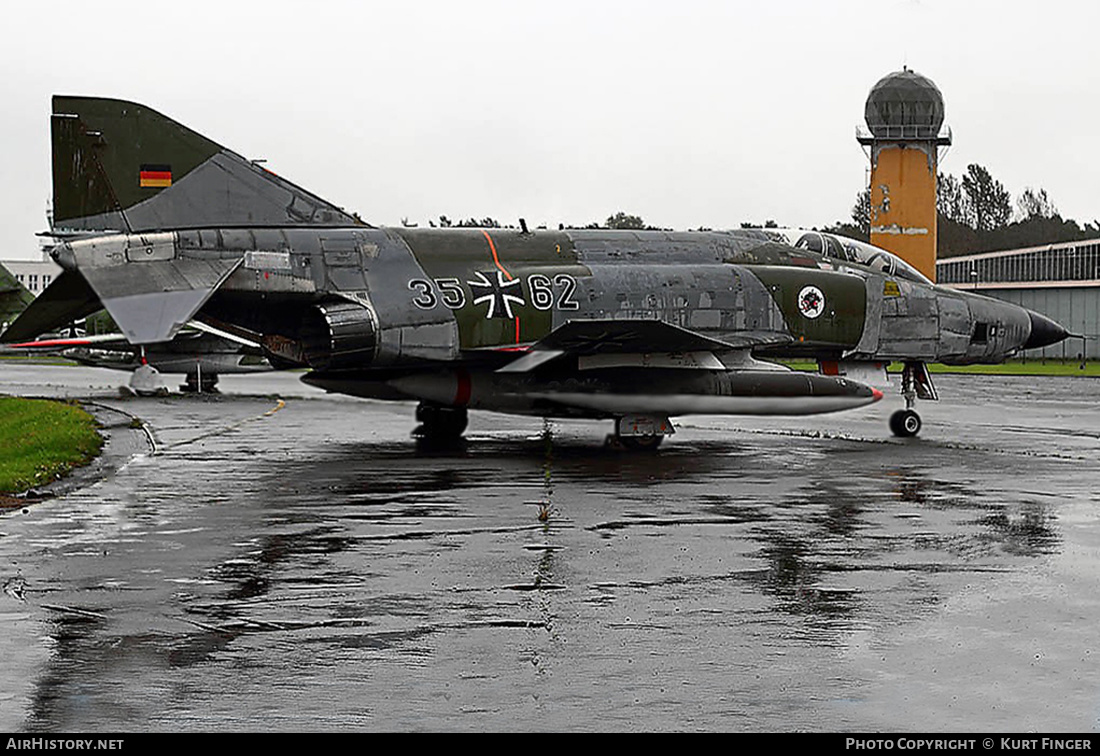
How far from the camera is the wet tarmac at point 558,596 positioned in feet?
20.5

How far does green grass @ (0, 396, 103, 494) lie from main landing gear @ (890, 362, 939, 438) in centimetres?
1283

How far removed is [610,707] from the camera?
6215mm

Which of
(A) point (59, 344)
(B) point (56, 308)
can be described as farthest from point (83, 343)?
(B) point (56, 308)

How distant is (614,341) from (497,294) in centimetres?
191

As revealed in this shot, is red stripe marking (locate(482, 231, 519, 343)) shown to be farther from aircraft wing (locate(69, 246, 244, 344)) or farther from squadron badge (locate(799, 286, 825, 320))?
squadron badge (locate(799, 286, 825, 320))

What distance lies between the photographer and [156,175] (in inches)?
736

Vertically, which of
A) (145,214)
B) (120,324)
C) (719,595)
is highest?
(145,214)

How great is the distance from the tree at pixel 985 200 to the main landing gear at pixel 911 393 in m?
105

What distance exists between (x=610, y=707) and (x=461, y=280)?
1390 centimetres

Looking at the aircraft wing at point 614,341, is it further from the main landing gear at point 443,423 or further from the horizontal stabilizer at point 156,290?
the horizontal stabilizer at point 156,290

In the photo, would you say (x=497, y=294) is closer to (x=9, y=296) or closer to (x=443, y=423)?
(x=443, y=423)

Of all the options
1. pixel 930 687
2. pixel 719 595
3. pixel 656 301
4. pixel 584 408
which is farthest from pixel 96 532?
pixel 656 301
